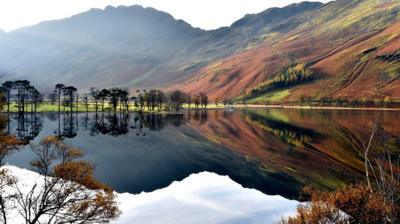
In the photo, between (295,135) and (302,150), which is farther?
(295,135)

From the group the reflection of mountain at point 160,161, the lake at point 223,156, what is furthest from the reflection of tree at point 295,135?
the reflection of mountain at point 160,161

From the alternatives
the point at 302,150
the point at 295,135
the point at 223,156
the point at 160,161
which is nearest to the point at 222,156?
the point at 223,156

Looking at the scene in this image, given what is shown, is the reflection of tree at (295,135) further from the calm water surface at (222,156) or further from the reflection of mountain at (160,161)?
the reflection of mountain at (160,161)

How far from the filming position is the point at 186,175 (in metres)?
83.8

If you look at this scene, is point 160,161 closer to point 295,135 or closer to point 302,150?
point 302,150

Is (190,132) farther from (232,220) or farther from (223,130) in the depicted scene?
(232,220)

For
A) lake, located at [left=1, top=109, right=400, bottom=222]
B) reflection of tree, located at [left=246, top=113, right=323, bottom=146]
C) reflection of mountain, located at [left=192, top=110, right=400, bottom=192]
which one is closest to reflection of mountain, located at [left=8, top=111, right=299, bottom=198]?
lake, located at [left=1, top=109, right=400, bottom=222]

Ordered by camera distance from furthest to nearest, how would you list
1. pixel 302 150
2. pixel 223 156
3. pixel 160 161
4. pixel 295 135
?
pixel 295 135
pixel 302 150
pixel 223 156
pixel 160 161

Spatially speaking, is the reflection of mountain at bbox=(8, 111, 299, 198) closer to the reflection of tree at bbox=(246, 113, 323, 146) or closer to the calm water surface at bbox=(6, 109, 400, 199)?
the calm water surface at bbox=(6, 109, 400, 199)

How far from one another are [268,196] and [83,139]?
3023 inches

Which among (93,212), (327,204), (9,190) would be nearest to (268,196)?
(327,204)

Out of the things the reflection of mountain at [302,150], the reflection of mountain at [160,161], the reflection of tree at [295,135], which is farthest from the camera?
the reflection of tree at [295,135]

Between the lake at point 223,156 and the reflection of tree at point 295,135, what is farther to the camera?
the reflection of tree at point 295,135

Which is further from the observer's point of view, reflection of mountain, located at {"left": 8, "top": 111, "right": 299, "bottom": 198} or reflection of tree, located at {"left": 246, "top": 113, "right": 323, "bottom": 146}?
reflection of tree, located at {"left": 246, "top": 113, "right": 323, "bottom": 146}
